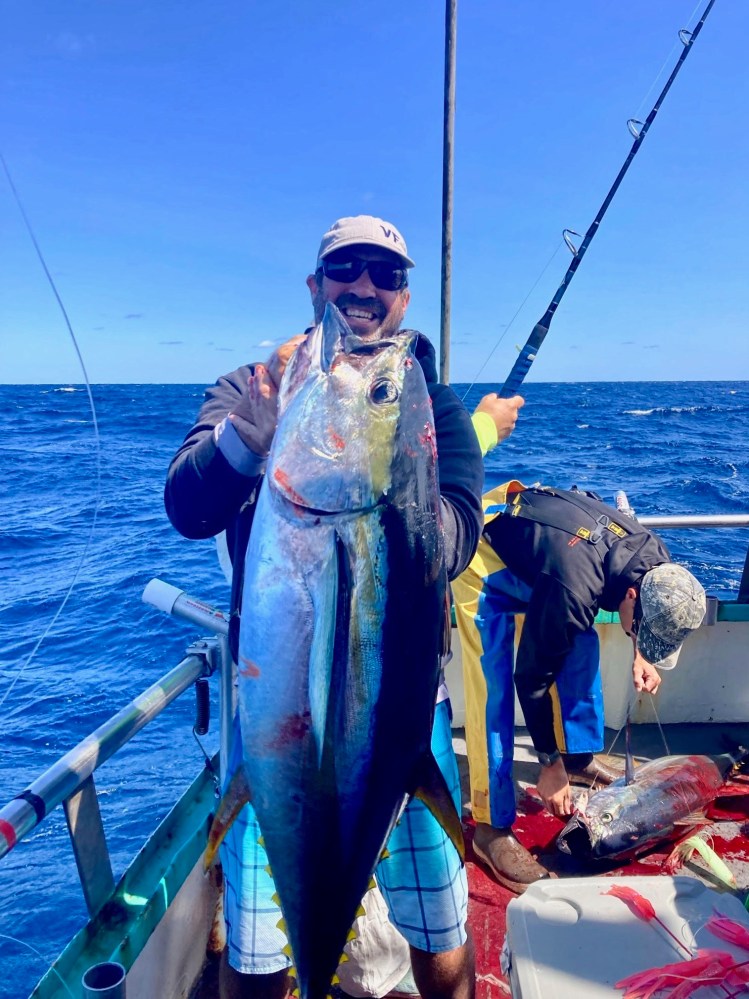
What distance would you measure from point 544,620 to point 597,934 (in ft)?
4.13

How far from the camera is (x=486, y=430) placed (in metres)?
2.82

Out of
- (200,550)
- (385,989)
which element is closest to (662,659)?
(385,989)

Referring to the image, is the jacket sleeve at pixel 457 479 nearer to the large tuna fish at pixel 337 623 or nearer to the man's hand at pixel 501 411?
the large tuna fish at pixel 337 623

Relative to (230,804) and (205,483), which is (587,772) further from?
(205,483)

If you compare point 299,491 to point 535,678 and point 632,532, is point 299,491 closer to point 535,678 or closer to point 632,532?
point 535,678

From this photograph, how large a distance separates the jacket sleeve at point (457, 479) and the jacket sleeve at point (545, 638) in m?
1.31

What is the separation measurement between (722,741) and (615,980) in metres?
2.84

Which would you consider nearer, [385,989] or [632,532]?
[385,989]

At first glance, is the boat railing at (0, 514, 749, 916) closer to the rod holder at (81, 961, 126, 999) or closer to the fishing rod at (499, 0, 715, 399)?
the rod holder at (81, 961, 126, 999)

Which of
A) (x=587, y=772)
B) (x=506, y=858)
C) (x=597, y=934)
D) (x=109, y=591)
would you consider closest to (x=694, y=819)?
(x=587, y=772)

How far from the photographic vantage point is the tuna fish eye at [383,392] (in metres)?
1.39

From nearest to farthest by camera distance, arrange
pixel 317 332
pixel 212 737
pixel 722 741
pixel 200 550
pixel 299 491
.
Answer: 1. pixel 299 491
2. pixel 317 332
3. pixel 722 741
4. pixel 212 737
5. pixel 200 550

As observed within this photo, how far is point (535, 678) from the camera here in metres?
3.06

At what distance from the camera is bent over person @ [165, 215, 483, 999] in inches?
61.9
